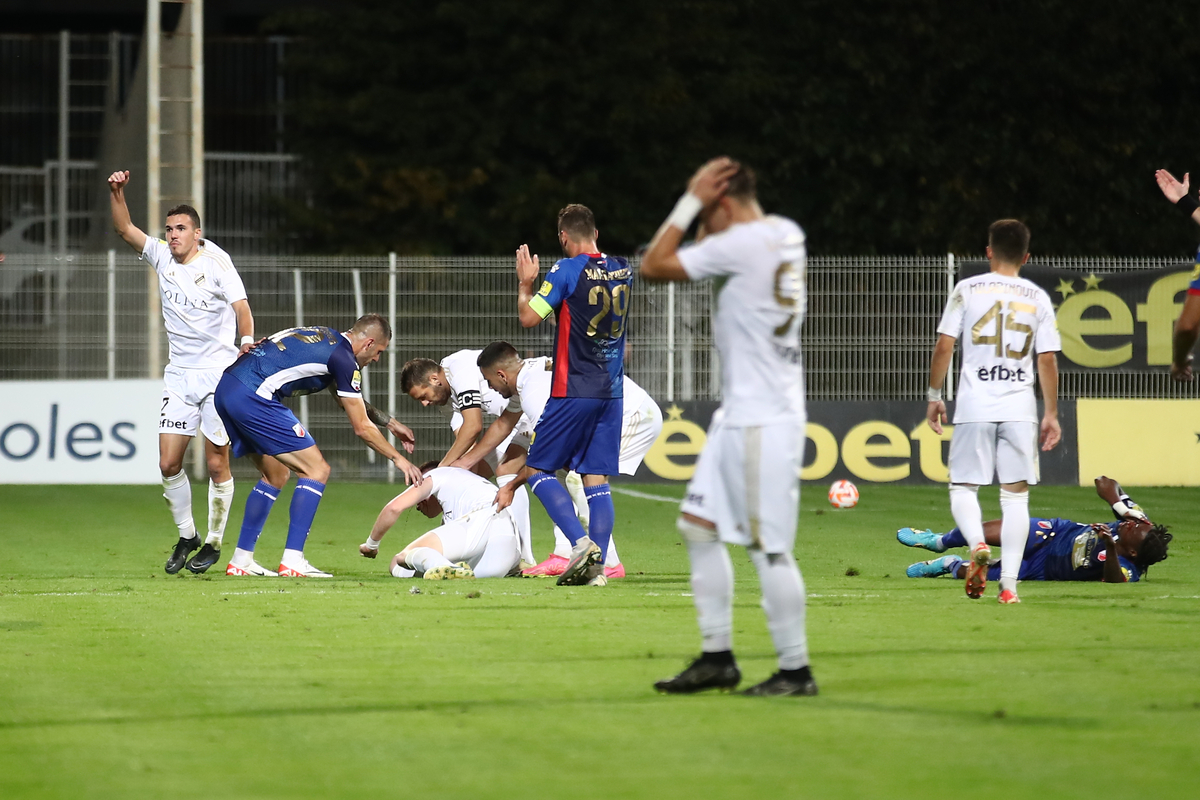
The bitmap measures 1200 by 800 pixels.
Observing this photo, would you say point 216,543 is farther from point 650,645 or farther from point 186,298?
point 650,645

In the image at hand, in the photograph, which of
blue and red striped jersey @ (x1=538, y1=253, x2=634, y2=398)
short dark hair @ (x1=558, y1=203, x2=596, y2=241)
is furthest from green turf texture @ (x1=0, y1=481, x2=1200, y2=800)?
short dark hair @ (x1=558, y1=203, x2=596, y2=241)

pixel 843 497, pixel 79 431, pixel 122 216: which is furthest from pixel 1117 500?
pixel 79 431

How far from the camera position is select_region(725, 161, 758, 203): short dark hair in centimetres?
553

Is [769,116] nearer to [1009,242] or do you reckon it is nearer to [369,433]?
[369,433]

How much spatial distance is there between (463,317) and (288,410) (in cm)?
1049

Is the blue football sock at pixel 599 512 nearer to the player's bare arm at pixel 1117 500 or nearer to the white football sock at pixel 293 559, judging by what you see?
the white football sock at pixel 293 559

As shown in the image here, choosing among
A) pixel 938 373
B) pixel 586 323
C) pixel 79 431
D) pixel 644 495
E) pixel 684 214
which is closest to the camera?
pixel 684 214

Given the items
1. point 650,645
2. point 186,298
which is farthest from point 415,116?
point 650,645

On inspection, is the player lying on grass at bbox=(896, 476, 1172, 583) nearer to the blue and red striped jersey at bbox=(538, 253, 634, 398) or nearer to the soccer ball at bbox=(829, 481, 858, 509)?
the blue and red striped jersey at bbox=(538, 253, 634, 398)

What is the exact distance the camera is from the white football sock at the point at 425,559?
1012 cm

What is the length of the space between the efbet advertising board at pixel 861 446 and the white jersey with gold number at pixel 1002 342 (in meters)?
11.5

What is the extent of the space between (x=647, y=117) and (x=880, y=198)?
4.58 meters

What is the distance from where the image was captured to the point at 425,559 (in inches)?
400

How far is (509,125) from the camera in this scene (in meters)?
32.0
